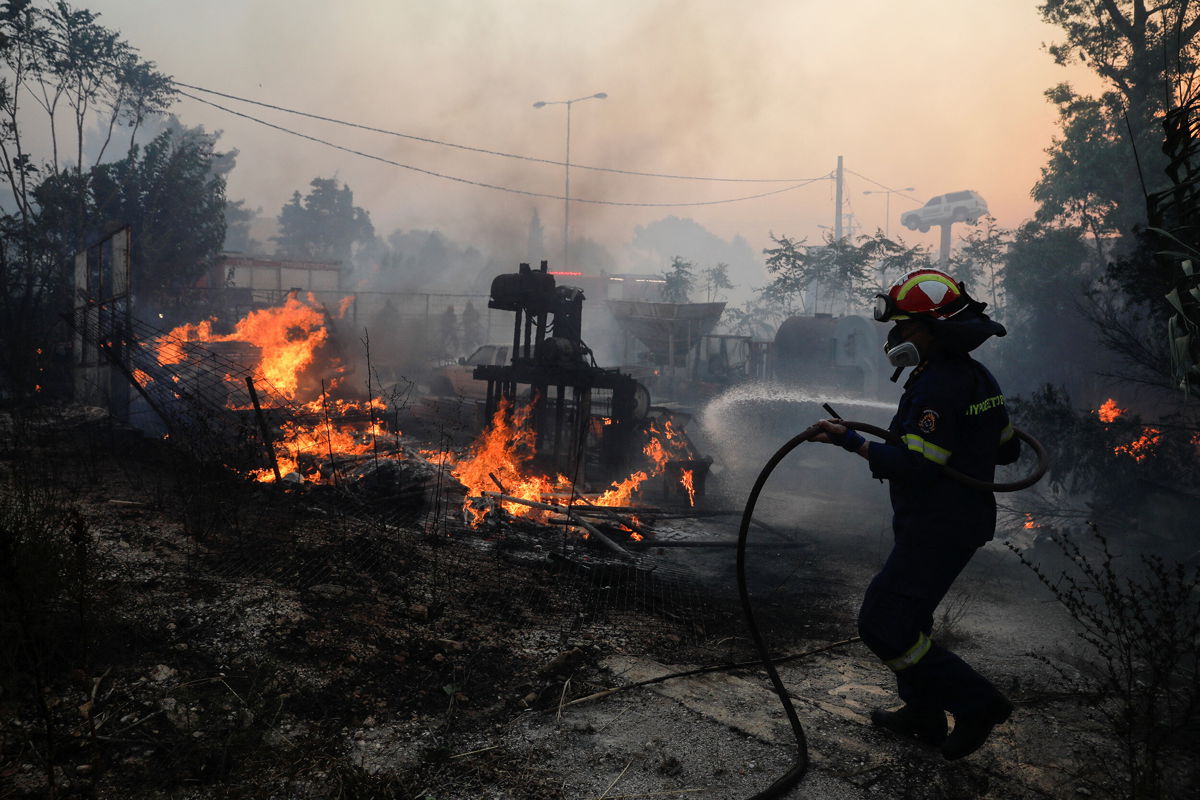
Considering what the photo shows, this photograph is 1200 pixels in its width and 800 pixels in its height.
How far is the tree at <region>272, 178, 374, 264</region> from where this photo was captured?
200 ft

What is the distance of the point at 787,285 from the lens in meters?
36.0

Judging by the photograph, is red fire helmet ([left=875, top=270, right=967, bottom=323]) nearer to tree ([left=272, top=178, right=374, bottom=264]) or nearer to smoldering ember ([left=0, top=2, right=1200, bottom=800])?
smoldering ember ([left=0, top=2, right=1200, bottom=800])

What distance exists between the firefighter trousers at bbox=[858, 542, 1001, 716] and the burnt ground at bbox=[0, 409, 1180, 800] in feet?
1.18

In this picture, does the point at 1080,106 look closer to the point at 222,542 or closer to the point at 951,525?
the point at 951,525

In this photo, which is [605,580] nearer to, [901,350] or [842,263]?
[901,350]

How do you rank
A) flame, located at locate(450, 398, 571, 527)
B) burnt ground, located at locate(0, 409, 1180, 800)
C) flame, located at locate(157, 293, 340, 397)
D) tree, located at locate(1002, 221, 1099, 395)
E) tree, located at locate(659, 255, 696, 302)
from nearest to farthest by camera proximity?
1. burnt ground, located at locate(0, 409, 1180, 800)
2. flame, located at locate(450, 398, 571, 527)
3. flame, located at locate(157, 293, 340, 397)
4. tree, located at locate(1002, 221, 1099, 395)
5. tree, located at locate(659, 255, 696, 302)

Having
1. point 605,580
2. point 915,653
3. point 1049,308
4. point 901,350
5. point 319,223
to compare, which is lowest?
point 605,580

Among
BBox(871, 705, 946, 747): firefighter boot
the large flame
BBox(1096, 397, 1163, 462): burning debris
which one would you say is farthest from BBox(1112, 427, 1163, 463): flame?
BBox(871, 705, 946, 747): firefighter boot

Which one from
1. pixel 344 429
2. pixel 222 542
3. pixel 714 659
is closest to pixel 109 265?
pixel 344 429

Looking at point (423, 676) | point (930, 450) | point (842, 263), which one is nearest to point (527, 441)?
point (423, 676)

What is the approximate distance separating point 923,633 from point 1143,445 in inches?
306

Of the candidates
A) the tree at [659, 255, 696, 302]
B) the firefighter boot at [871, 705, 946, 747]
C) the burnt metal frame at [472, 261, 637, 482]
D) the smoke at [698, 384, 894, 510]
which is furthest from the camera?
the tree at [659, 255, 696, 302]

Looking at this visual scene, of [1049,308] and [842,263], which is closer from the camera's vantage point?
[1049,308]

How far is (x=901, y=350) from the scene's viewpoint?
331 cm
